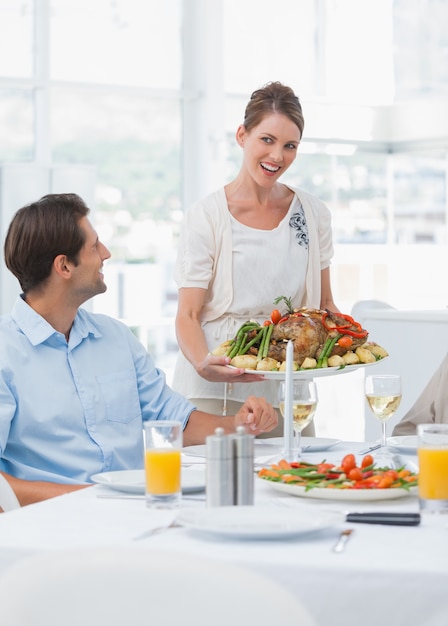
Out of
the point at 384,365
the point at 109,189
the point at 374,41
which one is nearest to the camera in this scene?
the point at 384,365

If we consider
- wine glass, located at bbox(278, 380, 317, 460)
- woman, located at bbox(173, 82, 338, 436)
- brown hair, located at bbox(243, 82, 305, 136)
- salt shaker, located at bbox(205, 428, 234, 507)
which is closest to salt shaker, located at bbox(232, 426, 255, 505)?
salt shaker, located at bbox(205, 428, 234, 507)

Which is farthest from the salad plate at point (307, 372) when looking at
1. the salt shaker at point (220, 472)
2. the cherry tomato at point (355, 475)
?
the salt shaker at point (220, 472)

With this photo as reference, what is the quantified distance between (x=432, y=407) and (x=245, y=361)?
45 centimetres

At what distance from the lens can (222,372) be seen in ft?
8.34

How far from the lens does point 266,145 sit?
282 centimetres

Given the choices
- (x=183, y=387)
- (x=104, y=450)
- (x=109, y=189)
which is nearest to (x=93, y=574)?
(x=104, y=450)

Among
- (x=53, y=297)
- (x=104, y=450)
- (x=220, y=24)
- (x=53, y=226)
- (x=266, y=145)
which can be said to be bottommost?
(x=104, y=450)

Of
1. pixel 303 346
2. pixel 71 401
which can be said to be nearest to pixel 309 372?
pixel 303 346

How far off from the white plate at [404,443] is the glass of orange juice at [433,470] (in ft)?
1.81

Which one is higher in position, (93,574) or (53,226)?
(53,226)

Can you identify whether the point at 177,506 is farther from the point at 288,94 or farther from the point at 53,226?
the point at 288,94

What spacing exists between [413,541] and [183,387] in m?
1.54

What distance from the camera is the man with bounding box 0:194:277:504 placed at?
2.32 m

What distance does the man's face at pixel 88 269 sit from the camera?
2453mm
